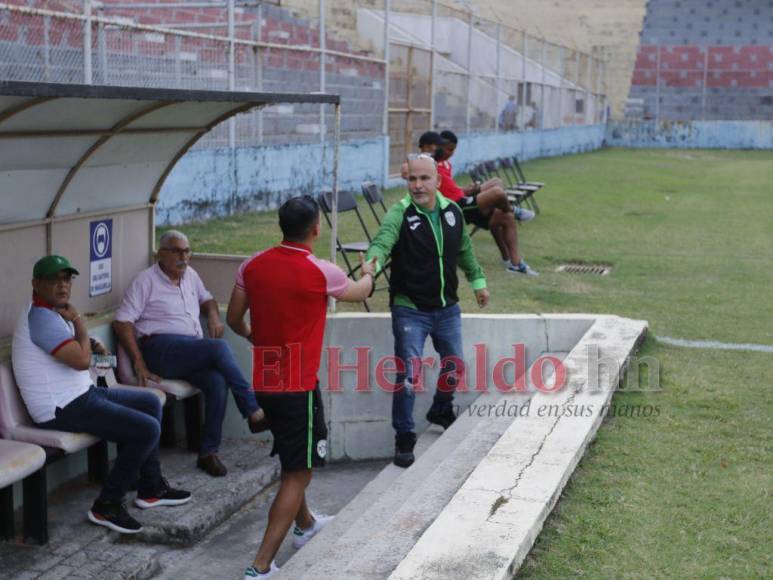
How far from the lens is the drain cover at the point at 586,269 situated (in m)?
11.7

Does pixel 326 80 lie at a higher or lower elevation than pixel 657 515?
higher

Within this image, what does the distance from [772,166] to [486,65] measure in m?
8.43

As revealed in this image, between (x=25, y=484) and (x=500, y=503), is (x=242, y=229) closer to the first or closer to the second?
(x=25, y=484)

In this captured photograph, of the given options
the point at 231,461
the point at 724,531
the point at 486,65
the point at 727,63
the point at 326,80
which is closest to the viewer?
the point at 724,531

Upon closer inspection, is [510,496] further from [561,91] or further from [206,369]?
[561,91]

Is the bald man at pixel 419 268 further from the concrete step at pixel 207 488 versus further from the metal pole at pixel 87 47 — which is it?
the metal pole at pixel 87 47

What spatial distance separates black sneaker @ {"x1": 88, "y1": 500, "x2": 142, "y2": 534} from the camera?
604cm

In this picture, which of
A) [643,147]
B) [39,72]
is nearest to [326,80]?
[39,72]

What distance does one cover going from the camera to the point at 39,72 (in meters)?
10.6

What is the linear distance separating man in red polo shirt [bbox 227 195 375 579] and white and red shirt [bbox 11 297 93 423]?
116 centimetres

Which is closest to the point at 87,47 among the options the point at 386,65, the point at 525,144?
the point at 386,65

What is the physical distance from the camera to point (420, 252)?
6.40m

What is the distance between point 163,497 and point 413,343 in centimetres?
170

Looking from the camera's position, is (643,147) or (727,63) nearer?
(643,147)
